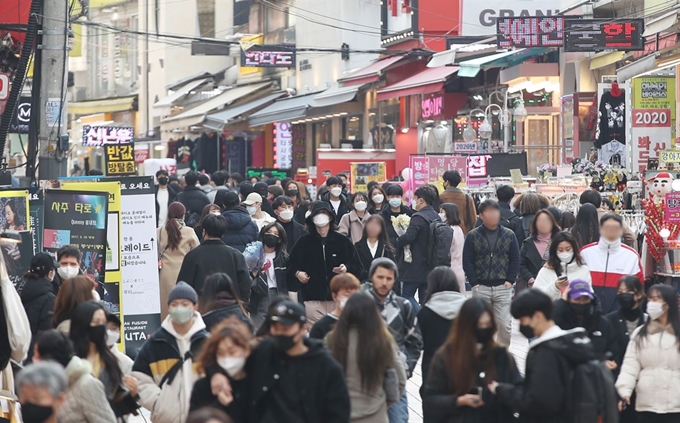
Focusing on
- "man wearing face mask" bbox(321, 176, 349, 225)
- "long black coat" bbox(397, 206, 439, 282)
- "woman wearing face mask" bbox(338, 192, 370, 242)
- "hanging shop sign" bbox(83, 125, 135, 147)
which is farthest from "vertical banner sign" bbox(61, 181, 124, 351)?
"hanging shop sign" bbox(83, 125, 135, 147)

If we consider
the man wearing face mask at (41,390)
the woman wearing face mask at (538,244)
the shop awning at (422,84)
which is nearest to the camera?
the man wearing face mask at (41,390)

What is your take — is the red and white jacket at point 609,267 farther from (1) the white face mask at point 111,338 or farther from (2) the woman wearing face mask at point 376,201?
(2) the woman wearing face mask at point 376,201

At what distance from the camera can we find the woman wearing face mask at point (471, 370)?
21.9 ft

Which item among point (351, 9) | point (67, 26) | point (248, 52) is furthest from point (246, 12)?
point (67, 26)

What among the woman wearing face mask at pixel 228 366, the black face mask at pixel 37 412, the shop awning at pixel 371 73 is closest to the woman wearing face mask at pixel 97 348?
the woman wearing face mask at pixel 228 366

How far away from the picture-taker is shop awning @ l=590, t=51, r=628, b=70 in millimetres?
25203

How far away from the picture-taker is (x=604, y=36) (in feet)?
72.9

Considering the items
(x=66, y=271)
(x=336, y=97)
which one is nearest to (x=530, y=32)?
(x=336, y=97)

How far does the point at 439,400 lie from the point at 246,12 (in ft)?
151

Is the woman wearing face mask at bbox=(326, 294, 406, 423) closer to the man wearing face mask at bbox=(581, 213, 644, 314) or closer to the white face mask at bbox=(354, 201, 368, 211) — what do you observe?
the man wearing face mask at bbox=(581, 213, 644, 314)

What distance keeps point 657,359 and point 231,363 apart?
289 cm

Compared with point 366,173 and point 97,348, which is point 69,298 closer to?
point 97,348

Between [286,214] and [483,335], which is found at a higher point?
[286,214]

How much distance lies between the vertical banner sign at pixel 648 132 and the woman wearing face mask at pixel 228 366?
53.7ft
